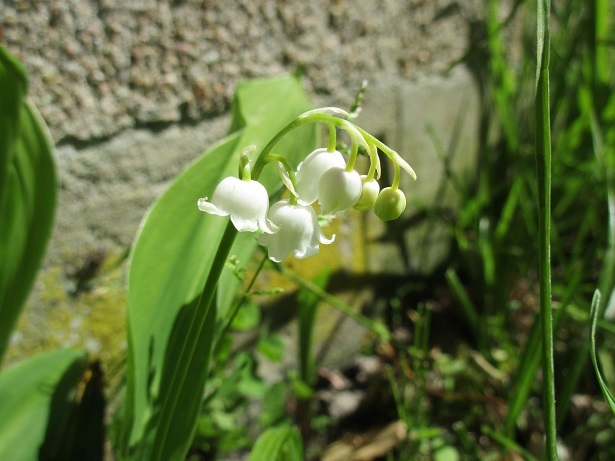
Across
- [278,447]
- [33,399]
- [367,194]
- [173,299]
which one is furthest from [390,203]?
[33,399]

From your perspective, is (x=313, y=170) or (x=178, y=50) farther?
(x=178, y=50)

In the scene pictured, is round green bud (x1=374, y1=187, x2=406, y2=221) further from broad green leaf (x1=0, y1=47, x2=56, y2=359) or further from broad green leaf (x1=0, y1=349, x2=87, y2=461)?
broad green leaf (x1=0, y1=349, x2=87, y2=461)

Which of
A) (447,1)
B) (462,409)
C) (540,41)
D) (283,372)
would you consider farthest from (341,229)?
(540,41)

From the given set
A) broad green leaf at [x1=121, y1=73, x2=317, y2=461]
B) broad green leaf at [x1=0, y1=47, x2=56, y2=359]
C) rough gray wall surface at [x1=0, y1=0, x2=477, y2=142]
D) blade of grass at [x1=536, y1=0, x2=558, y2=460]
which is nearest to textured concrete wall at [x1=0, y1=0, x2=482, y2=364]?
rough gray wall surface at [x1=0, y1=0, x2=477, y2=142]

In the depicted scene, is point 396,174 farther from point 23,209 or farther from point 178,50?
point 178,50

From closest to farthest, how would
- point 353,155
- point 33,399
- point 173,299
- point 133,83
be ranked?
1. point 353,155
2. point 173,299
3. point 33,399
4. point 133,83

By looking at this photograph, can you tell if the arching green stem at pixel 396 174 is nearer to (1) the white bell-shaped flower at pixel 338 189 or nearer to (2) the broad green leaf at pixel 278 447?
(1) the white bell-shaped flower at pixel 338 189

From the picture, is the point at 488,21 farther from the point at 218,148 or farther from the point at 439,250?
the point at 218,148
